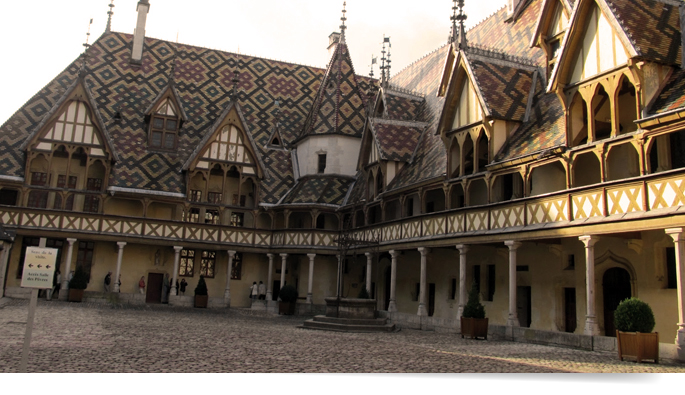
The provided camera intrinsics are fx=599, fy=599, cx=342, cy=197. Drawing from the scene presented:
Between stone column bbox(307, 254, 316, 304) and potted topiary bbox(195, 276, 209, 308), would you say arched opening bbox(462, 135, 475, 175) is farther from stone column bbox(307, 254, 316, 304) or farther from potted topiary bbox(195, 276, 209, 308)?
potted topiary bbox(195, 276, 209, 308)

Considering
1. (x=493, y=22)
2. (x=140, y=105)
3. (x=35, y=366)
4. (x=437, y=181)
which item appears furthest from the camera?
(x=140, y=105)

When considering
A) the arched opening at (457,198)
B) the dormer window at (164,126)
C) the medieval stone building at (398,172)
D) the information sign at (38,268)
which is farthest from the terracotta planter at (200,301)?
the information sign at (38,268)

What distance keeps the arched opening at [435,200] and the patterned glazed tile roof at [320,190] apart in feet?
24.3

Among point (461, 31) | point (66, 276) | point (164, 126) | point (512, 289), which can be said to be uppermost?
point (461, 31)

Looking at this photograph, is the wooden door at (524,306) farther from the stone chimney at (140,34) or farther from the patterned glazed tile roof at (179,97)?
the stone chimney at (140,34)

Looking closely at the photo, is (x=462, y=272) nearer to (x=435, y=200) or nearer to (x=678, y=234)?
(x=435, y=200)

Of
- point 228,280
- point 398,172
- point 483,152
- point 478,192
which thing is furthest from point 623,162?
point 228,280

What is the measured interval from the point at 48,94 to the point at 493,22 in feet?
77.2

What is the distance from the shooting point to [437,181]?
2270cm

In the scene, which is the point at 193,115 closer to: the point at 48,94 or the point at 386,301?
the point at 48,94

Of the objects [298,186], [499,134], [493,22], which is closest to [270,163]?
[298,186]

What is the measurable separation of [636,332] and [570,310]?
22.3 ft

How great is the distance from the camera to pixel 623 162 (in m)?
16.8

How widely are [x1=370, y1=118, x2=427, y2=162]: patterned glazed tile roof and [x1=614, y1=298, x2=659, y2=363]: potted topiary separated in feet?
50.7
